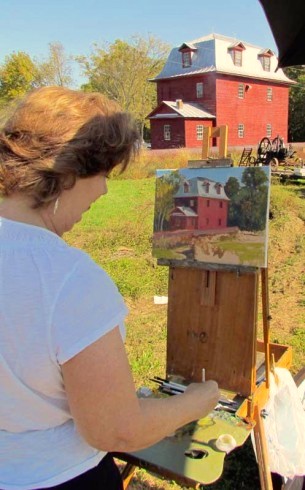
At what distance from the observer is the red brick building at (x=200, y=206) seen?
156 centimetres

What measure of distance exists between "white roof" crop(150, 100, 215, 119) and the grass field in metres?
16.7

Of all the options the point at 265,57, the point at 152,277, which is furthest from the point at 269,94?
the point at 152,277

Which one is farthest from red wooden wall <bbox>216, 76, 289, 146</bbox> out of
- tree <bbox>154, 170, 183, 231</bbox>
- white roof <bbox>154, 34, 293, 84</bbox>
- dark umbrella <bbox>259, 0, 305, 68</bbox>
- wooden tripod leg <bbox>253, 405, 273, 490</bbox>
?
wooden tripod leg <bbox>253, 405, 273, 490</bbox>

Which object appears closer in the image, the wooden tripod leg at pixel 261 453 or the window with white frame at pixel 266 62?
the wooden tripod leg at pixel 261 453

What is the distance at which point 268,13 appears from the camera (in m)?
1.82

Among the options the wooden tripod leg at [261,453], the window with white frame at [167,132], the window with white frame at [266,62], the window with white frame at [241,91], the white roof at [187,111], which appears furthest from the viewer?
the window with white frame at [266,62]

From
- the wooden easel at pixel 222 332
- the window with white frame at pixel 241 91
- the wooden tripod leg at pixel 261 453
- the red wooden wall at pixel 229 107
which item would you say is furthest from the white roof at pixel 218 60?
the wooden tripod leg at pixel 261 453

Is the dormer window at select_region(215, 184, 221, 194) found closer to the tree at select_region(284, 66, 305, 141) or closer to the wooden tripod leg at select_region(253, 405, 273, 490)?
the wooden tripod leg at select_region(253, 405, 273, 490)

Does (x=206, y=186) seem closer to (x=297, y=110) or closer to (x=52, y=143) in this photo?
(x=52, y=143)

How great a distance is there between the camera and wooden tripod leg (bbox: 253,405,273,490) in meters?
1.45

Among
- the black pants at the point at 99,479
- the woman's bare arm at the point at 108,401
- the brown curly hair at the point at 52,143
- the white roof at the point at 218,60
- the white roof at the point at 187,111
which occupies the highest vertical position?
the white roof at the point at 218,60

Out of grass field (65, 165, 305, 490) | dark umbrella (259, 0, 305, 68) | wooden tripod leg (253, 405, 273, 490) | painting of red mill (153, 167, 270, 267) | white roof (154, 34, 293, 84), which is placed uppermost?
white roof (154, 34, 293, 84)

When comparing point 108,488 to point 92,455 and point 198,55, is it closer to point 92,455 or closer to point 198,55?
point 92,455

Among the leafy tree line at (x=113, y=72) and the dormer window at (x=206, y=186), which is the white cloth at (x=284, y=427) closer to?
the dormer window at (x=206, y=186)
